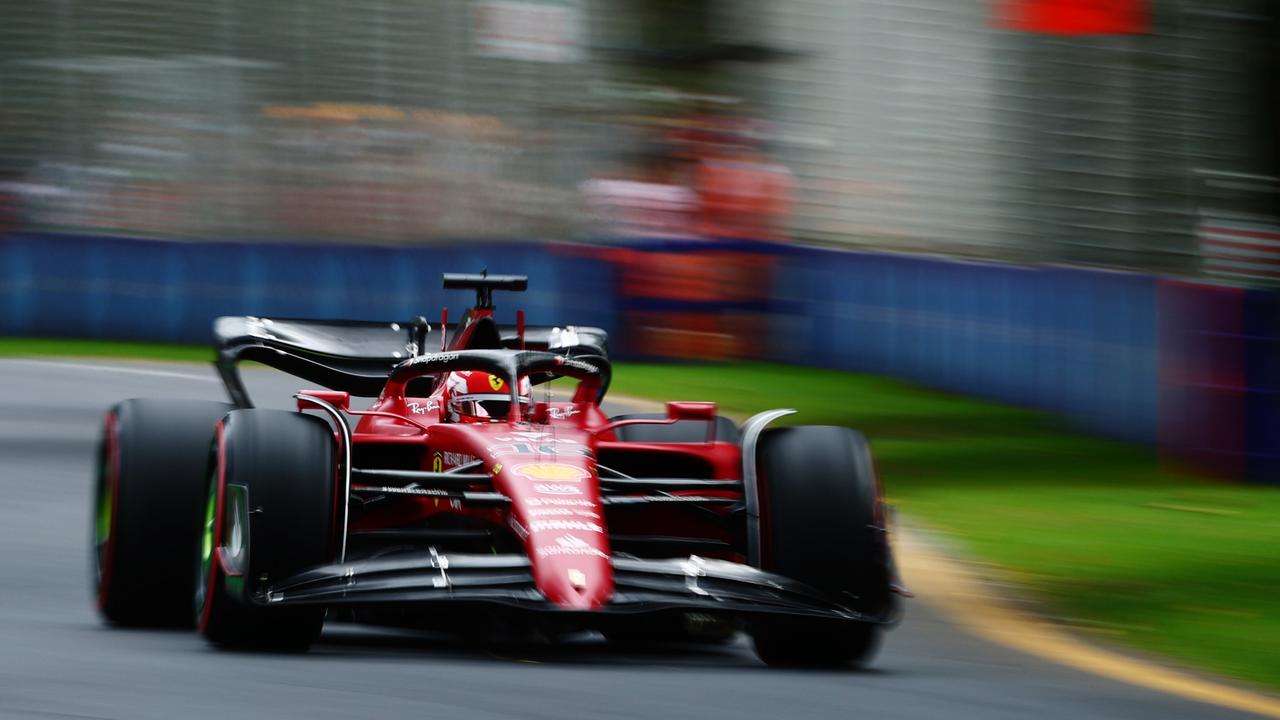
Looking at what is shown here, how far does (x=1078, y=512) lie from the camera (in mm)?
11586

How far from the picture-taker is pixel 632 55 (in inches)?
722

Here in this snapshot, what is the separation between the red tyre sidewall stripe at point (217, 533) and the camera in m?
6.70

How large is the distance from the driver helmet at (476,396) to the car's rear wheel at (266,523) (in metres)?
1.21

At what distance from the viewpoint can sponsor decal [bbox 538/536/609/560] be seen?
21.3ft

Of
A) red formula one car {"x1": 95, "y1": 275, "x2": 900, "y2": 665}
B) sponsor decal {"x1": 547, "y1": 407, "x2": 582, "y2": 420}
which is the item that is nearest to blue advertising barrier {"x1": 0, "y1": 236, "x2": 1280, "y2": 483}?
red formula one car {"x1": 95, "y1": 275, "x2": 900, "y2": 665}

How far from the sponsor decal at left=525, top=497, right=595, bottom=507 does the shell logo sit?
0.10 metres

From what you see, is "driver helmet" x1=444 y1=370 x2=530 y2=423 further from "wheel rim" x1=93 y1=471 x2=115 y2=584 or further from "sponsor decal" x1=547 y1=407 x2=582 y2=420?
"wheel rim" x1=93 y1=471 x2=115 y2=584

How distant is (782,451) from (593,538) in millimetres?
821

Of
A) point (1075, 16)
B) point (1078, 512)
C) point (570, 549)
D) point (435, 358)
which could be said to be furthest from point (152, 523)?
point (1075, 16)

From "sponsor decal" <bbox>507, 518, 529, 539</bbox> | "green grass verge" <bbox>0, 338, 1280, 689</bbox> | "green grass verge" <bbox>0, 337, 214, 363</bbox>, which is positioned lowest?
"green grass verge" <bbox>0, 337, 214, 363</bbox>

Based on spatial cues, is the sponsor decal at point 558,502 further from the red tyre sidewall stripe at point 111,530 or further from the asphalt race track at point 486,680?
the red tyre sidewall stripe at point 111,530

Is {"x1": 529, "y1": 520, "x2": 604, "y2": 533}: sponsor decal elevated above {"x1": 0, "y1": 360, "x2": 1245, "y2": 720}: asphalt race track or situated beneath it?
elevated above

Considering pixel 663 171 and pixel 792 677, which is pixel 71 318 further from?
pixel 792 677

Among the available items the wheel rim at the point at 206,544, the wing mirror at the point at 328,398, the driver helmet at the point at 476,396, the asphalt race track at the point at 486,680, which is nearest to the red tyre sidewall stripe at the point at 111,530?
the asphalt race track at the point at 486,680
